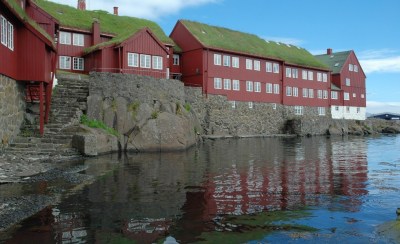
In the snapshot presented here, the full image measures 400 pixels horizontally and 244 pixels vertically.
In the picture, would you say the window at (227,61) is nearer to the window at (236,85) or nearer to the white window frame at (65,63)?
the window at (236,85)

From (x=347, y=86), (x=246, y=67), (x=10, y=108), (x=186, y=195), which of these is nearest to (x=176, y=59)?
(x=246, y=67)

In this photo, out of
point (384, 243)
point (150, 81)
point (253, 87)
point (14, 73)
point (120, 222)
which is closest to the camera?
point (384, 243)

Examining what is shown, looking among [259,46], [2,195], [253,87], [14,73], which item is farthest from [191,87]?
[2,195]

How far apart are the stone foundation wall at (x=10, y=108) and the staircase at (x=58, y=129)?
597 mm

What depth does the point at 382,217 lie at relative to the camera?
10.3 meters

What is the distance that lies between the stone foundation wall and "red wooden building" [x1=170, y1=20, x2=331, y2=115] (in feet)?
85.2

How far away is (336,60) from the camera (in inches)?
2901

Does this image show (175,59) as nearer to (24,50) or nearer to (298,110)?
(298,110)

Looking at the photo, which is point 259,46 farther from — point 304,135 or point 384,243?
point 384,243

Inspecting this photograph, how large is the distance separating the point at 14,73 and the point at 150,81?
45.5 feet

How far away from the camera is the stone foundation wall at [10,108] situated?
21.2 meters

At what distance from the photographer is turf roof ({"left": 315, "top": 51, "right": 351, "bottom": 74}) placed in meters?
71.1

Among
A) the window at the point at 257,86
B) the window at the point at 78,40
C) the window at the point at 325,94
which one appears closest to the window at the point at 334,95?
the window at the point at 325,94

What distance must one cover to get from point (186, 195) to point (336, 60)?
67.4 m
